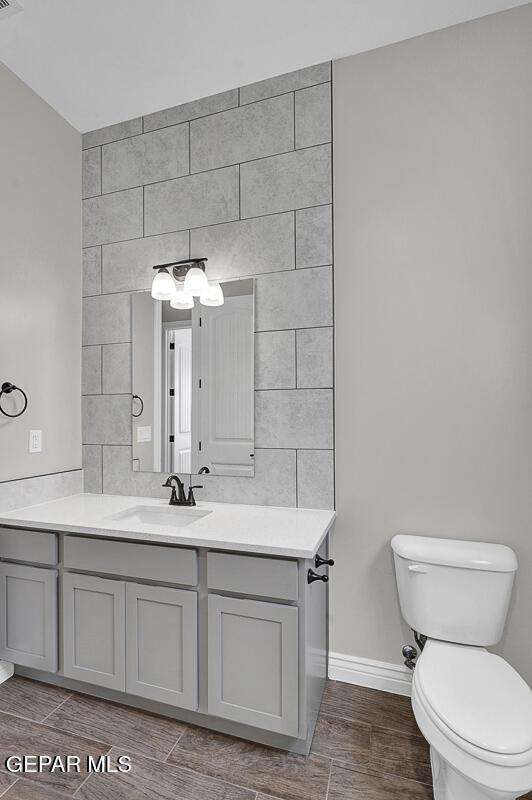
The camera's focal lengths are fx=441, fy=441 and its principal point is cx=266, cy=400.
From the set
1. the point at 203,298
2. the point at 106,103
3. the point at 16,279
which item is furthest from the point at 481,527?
the point at 106,103

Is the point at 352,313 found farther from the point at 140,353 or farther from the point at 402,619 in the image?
the point at 402,619

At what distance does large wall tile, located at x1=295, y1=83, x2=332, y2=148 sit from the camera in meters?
2.08

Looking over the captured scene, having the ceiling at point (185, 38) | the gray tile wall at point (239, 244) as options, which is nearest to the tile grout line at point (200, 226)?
the gray tile wall at point (239, 244)

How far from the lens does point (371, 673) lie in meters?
1.97

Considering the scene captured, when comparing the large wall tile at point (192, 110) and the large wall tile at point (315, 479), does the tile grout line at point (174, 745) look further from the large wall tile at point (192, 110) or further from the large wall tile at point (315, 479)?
the large wall tile at point (192, 110)

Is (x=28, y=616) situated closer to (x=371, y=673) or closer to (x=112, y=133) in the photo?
(x=371, y=673)

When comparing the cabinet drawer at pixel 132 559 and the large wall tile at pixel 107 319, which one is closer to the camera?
the cabinet drawer at pixel 132 559

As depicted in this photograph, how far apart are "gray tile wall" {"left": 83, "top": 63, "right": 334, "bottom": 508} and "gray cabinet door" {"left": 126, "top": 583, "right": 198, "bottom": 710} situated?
0.61 m

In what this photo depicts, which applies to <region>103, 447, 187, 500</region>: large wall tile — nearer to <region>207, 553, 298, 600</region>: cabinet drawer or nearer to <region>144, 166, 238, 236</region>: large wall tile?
<region>207, 553, 298, 600</region>: cabinet drawer

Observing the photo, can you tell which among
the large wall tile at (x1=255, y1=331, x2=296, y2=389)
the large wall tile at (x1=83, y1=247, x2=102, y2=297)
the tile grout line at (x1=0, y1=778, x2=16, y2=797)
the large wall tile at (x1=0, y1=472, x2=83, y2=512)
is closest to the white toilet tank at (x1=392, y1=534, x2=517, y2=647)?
the large wall tile at (x1=255, y1=331, x2=296, y2=389)

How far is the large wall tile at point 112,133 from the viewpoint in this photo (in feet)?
8.05

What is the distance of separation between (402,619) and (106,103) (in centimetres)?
296

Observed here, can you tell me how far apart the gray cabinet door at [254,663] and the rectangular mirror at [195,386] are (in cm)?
72

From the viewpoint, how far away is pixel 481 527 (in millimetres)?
1819
